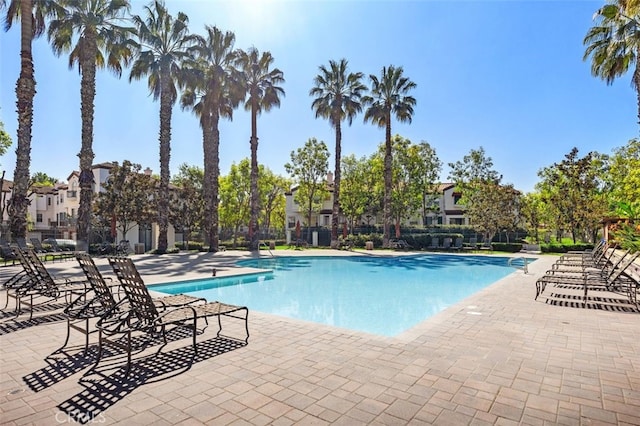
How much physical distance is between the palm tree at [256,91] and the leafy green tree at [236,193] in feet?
43.2

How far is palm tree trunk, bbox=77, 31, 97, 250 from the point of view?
20.3 m

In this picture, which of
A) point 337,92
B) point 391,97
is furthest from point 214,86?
point 391,97

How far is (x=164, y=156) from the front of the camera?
24.3 metres

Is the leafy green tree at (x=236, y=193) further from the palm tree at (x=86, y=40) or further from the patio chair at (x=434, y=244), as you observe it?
the patio chair at (x=434, y=244)

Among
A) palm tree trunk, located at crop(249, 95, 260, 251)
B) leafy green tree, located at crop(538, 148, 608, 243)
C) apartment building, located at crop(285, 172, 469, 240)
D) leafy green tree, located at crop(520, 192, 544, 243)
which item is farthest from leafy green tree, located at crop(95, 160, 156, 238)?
leafy green tree, located at crop(520, 192, 544, 243)

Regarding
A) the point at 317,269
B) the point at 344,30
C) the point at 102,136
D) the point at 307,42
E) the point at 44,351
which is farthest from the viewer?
the point at 102,136

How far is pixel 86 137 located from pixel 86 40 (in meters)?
5.18

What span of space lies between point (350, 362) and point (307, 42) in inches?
622

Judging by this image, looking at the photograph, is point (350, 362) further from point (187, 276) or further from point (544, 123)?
point (544, 123)

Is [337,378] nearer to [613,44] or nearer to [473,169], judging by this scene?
[613,44]

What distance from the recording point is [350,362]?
4477 millimetres

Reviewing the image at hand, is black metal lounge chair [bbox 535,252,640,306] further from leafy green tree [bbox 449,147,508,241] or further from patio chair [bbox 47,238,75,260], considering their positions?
leafy green tree [bbox 449,147,508,241]

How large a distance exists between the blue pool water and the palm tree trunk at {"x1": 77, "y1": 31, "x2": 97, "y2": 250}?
882cm

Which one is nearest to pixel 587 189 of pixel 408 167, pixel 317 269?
pixel 408 167
